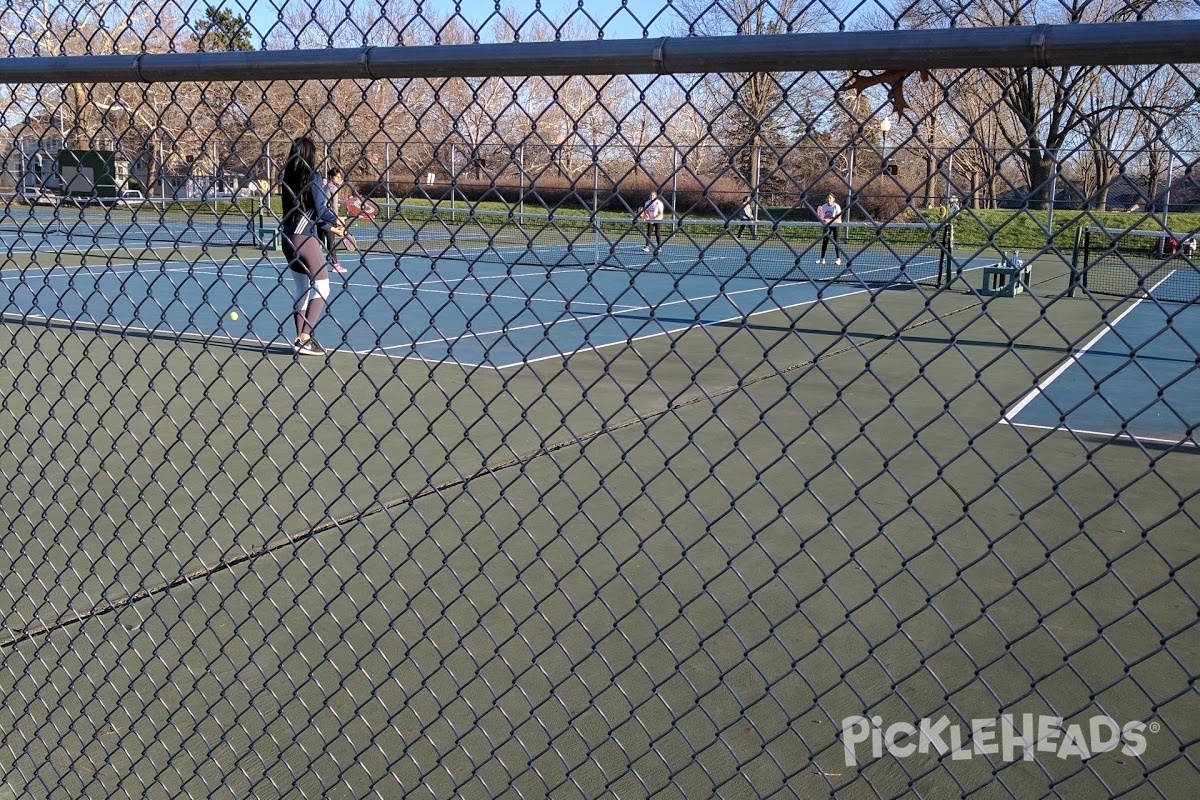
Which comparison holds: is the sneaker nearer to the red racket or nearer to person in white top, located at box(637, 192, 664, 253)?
the red racket

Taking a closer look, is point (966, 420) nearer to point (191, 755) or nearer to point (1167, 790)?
point (1167, 790)

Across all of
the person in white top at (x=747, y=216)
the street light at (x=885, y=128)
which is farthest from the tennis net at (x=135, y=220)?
the street light at (x=885, y=128)

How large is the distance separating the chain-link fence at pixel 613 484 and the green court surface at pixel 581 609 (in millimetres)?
26

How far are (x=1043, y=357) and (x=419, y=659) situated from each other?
29.1 feet

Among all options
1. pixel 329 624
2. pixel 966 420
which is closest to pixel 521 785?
pixel 329 624

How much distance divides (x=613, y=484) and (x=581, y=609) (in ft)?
11.1

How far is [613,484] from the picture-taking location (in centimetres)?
612

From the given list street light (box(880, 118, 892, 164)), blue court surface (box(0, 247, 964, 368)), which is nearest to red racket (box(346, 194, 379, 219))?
street light (box(880, 118, 892, 164))

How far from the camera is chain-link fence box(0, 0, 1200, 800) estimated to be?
1956 mm

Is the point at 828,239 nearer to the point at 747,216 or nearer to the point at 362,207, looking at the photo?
the point at 747,216

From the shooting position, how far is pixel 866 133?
1.90 metres

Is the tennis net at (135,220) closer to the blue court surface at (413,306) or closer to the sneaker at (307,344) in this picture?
the sneaker at (307,344)

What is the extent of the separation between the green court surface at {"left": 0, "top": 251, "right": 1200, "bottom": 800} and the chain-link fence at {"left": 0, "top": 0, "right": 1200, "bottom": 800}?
3 cm

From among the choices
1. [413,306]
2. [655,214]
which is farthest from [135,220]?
[413,306]
